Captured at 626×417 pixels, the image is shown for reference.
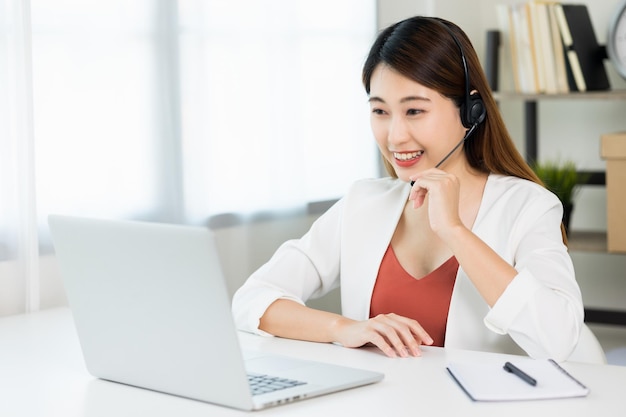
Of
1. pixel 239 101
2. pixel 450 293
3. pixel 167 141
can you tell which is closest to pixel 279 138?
pixel 239 101

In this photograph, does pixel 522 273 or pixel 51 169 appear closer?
pixel 522 273

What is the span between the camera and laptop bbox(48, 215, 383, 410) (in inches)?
→ 47.4

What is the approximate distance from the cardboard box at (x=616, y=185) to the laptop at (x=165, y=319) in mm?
1862

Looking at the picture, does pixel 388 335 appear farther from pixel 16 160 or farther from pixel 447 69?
pixel 16 160

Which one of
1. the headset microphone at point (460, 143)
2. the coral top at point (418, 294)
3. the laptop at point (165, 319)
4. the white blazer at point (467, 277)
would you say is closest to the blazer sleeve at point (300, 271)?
the white blazer at point (467, 277)

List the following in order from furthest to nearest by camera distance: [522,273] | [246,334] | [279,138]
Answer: [279,138]
[246,334]
[522,273]

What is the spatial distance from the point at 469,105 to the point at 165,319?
87 centimetres

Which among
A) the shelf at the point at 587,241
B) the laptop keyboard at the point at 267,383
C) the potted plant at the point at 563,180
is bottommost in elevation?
the shelf at the point at 587,241

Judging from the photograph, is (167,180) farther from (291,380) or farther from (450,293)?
(291,380)

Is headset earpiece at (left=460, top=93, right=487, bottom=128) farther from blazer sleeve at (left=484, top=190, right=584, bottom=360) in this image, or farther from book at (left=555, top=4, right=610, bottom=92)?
book at (left=555, top=4, right=610, bottom=92)

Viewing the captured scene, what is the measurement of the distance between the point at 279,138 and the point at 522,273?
1.38m

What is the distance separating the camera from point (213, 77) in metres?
2.64

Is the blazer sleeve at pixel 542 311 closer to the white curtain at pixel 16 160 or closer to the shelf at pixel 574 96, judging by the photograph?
the white curtain at pixel 16 160

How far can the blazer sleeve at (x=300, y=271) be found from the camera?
1.85m
